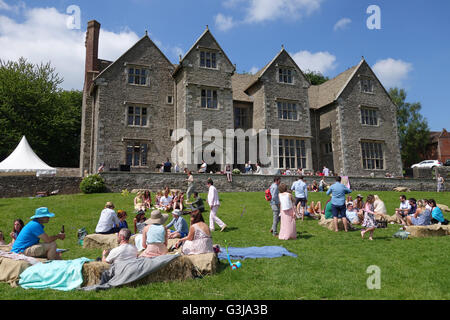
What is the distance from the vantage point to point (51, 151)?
40875 mm

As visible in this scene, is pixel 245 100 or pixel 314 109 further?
pixel 314 109

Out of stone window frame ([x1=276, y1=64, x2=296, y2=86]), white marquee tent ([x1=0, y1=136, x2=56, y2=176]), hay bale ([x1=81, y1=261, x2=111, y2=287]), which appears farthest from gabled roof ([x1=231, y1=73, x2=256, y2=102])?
hay bale ([x1=81, y1=261, x2=111, y2=287])

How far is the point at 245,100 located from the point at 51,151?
25.1 meters

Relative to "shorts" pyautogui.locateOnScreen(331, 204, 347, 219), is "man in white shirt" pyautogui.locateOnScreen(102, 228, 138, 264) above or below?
below

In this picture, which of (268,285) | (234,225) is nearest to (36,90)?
(234,225)

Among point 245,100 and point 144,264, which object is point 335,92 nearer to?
point 245,100

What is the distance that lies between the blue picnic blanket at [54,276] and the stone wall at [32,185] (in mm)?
17009

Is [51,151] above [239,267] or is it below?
above

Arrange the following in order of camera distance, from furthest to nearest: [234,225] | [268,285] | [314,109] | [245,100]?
[314,109] < [245,100] < [234,225] < [268,285]

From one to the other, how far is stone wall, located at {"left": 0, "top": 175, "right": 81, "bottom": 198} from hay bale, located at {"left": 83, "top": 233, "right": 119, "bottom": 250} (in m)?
13.3

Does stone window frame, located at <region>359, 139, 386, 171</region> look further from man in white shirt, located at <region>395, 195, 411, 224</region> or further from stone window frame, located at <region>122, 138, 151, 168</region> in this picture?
stone window frame, located at <region>122, 138, 151, 168</region>

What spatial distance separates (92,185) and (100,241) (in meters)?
11.7

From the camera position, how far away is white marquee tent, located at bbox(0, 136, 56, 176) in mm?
26141
